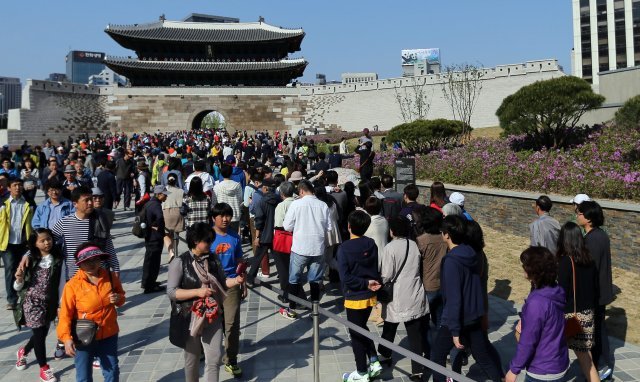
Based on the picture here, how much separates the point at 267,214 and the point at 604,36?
6664 centimetres

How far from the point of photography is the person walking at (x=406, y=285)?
440cm

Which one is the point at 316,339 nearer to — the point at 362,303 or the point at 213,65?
the point at 362,303

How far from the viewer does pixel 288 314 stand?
622 cm

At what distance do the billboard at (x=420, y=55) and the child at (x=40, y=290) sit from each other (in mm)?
100117

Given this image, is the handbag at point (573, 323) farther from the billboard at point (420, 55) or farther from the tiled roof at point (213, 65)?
the billboard at point (420, 55)

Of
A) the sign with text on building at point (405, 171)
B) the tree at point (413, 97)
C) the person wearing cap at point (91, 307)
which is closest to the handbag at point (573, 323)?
the person wearing cap at point (91, 307)

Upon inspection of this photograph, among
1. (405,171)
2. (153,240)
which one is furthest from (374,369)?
(405,171)

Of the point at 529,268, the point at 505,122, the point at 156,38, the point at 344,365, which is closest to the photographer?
the point at 529,268

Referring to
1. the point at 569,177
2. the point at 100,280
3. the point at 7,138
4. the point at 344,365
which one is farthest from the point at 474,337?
the point at 7,138

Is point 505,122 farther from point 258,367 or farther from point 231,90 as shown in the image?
point 231,90

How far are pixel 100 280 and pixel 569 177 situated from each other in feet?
31.4

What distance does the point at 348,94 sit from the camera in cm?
4331

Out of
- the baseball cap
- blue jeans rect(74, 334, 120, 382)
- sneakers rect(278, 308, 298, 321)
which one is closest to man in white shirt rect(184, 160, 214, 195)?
the baseball cap

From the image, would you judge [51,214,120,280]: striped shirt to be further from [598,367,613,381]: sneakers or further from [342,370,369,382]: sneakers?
[598,367,613,381]: sneakers
